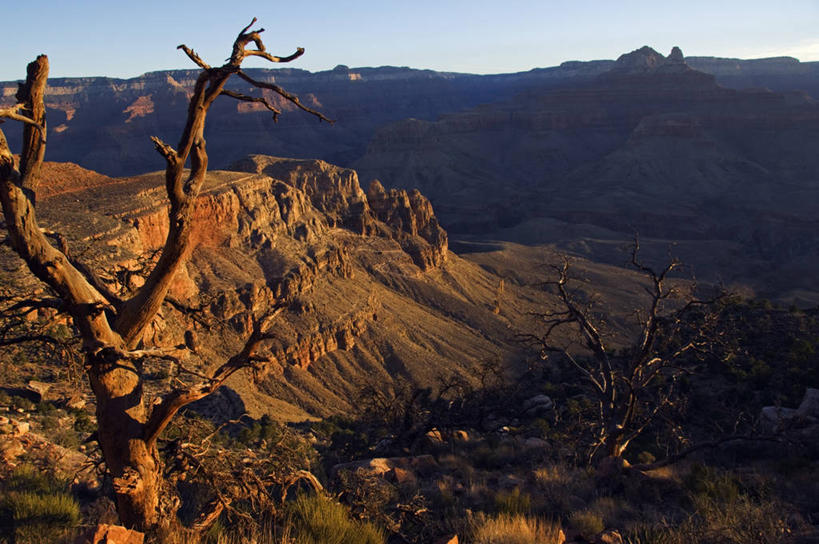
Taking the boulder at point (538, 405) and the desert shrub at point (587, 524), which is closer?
the desert shrub at point (587, 524)

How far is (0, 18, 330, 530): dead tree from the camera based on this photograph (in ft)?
17.8

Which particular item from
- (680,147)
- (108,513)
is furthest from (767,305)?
(680,147)

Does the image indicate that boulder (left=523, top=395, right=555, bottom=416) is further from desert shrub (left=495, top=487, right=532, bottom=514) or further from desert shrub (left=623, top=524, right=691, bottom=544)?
desert shrub (left=623, top=524, right=691, bottom=544)

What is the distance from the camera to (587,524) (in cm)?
858

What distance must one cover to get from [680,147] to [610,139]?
101ft

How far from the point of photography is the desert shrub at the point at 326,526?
7238 mm

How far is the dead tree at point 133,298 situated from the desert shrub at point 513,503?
521cm

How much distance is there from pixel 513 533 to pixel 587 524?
5.15 feet

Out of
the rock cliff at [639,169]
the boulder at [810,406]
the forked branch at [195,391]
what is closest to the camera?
the forked branch at [195,391]

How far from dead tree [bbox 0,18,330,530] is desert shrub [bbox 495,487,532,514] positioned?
205 inches

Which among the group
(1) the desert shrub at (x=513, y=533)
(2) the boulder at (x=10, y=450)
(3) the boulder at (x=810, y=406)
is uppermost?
(1) the desert shrub at (x=513, y=533)

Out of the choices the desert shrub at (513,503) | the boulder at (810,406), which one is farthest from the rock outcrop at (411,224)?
the desert shrub at (513,503)

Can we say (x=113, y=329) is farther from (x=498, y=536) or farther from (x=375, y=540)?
(x=498, y=536)

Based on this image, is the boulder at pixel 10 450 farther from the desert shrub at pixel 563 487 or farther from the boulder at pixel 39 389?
the desert shrub at pixel 563 487
